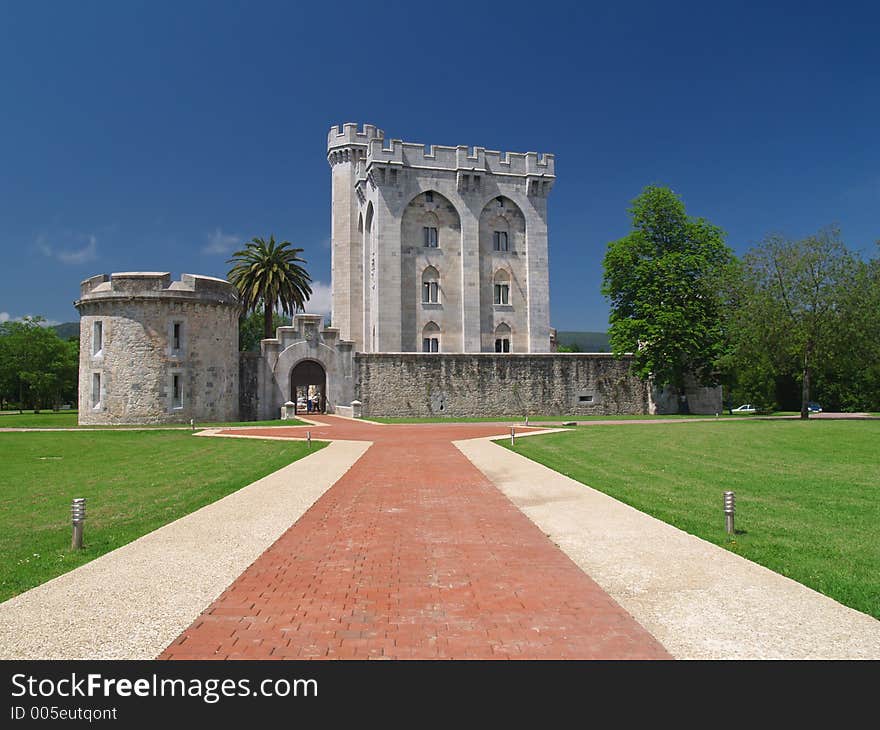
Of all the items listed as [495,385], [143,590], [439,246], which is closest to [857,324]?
[495,385]

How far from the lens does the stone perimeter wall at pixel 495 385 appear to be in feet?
141

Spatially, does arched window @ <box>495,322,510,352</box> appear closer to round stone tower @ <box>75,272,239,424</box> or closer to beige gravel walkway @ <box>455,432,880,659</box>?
round stone tower @ <box>75,272,239,424</box>

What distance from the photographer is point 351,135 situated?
5825cm

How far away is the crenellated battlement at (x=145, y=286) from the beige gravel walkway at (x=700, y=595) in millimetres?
32432

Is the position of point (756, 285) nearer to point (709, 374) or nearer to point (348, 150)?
point (709, 374)

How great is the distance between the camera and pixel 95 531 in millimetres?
10156

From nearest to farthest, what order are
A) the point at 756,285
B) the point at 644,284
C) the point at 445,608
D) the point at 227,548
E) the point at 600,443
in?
1. the point at 445,608
2. the point at 227,548
3. the point at 600,443
4. the point at 756,285
5. the point at 644,284

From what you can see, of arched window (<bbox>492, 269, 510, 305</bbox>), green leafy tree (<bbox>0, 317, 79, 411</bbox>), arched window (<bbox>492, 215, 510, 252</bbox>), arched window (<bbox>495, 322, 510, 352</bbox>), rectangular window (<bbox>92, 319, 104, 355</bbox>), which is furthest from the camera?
green leafy tree (<bbox>0, 317, 79, 411</bbox>)

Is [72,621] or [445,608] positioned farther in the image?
[445,608]

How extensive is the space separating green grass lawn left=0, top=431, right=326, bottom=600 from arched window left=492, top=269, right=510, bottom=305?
33.2 m

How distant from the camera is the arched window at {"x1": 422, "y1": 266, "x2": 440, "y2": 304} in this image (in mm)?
54250

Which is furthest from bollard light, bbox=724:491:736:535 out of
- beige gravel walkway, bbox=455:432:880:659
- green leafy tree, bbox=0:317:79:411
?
green leafy tree, bbox=0:317:79:411
